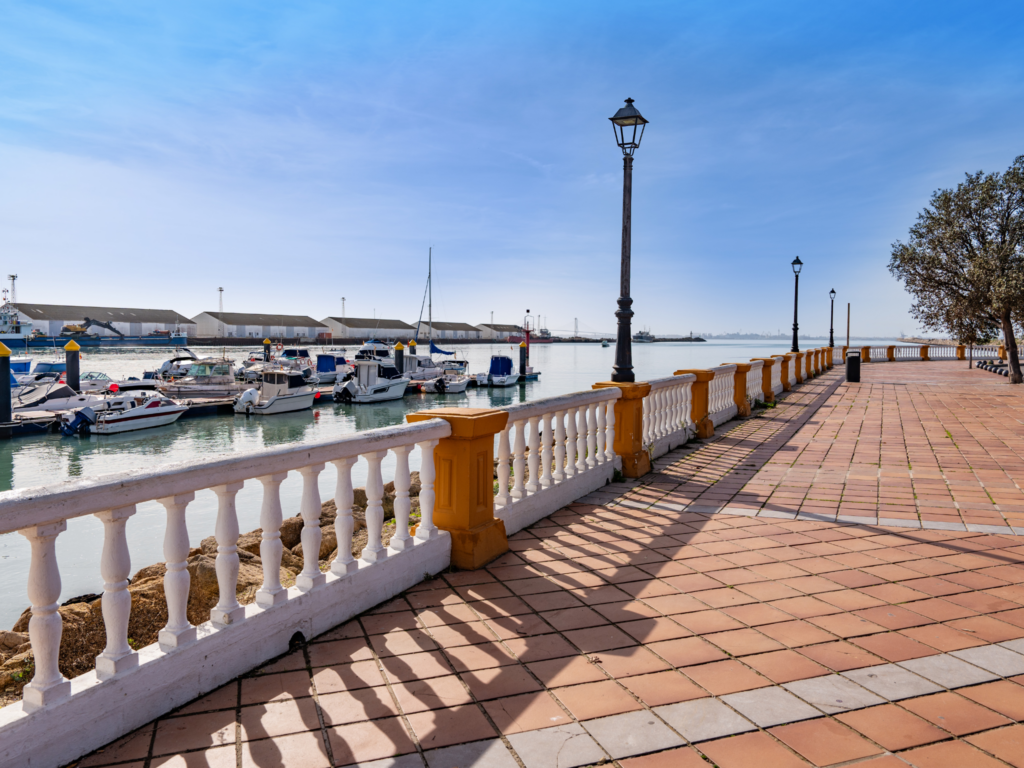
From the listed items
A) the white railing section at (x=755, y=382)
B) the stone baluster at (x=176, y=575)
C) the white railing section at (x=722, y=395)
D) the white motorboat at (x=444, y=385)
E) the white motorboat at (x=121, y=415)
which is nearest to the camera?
the stone baluster at (x=176, y=575)

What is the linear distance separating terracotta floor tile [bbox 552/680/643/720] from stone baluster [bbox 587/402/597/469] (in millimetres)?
3522

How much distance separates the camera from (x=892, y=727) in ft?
7.89

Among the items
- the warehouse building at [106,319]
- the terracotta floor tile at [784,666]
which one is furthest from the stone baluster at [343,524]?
the warehouse building at [106,319]

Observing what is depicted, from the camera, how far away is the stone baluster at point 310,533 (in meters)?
3.15

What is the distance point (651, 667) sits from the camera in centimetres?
289

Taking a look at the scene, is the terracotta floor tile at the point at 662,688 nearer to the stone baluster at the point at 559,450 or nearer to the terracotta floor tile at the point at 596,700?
the terracotta floor tile at the point at 596,700

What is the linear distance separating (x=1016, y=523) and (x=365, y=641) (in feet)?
17.3

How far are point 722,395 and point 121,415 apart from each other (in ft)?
87.1

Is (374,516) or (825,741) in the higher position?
(374,516)

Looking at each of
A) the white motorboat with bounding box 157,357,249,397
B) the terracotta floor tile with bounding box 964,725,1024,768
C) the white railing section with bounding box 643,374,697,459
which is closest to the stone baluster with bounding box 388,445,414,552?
the terracotta floor tile with bounding box 964,725,1024,768

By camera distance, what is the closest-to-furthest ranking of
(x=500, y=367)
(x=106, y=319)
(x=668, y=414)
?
(x=668, y=414)
(x=500, y=367)
(x=106, y=319)

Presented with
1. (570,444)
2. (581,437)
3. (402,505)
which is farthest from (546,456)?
(402,505)

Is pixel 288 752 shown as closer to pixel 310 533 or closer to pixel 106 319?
pixel 310 533

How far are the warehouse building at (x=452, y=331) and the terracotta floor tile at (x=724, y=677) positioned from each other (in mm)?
128820
